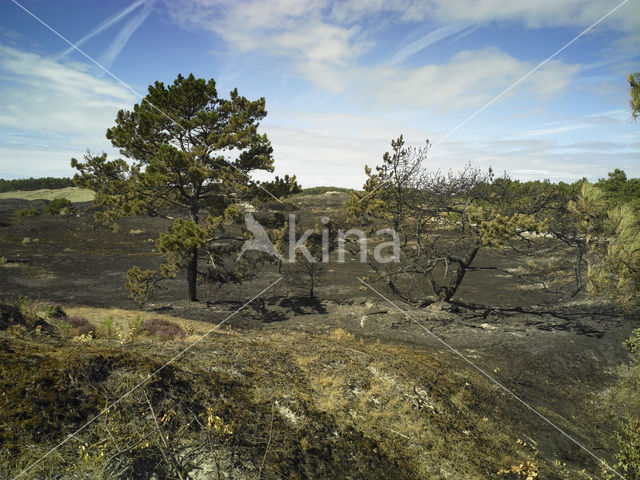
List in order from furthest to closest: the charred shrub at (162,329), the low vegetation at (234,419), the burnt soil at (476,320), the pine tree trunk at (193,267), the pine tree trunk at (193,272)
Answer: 1. the pine tree trunk at (193,272)
2. the pine tree trunk at (193,267)
3. the charred shrub at (162,329)
4. the burnt soil at (476,320)
5. the low vegetation at (234,419)

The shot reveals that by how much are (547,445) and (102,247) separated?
130 feet

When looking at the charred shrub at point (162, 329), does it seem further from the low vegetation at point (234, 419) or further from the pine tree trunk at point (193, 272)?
the pine tree trunk at point (193, 272)

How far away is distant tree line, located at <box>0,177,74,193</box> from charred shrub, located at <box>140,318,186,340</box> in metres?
90.5

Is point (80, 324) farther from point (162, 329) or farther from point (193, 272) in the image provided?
point (193, 272)

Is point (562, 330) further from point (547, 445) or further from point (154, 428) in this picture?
point (154, 428)

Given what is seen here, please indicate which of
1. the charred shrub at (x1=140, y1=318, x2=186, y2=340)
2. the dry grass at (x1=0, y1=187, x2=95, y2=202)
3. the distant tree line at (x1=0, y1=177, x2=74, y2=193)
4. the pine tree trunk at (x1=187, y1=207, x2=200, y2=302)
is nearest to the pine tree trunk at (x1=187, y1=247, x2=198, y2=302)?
the pine tree trunk at (x1=187, y1=207, x2=200, y2=302)

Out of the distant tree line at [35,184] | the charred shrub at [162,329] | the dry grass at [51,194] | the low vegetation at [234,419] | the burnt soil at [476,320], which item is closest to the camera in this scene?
the low vegetation at [234,419]

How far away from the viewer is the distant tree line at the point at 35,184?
79.4 meters

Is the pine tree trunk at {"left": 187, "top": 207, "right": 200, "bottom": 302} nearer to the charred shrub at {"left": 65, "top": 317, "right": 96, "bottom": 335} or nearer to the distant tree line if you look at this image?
the charred shrub at {"left": 65, "top": 317, "right": 96, "bottom": 335}

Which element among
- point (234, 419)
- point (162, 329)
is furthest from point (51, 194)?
point (234, 419)

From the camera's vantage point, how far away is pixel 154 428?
3.80 metres

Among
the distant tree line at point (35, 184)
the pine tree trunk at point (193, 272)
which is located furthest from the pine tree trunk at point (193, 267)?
the distant tree line at point (35, 184)

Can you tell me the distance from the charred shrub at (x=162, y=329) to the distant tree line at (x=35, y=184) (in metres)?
90.5

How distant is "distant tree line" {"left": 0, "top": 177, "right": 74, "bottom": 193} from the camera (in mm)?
79438
